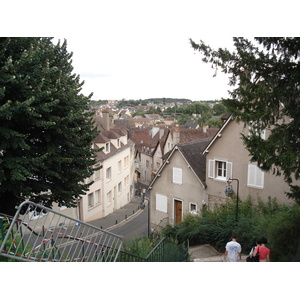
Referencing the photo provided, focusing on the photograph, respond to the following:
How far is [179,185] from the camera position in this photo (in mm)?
11906

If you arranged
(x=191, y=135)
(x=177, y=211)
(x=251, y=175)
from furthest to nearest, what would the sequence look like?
(x=191, y=135)
(x=177, y=211)
(x=251, y=175)

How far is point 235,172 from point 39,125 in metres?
6.84

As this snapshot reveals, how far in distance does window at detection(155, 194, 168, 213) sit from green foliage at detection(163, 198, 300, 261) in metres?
1.88

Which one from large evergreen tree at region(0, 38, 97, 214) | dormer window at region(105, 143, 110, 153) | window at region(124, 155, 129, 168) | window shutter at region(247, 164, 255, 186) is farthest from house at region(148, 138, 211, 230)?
window at region(124, 155, 129, 168)

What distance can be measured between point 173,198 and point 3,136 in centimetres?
745

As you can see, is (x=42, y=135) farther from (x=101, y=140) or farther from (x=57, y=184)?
→ (x=101, y=140)

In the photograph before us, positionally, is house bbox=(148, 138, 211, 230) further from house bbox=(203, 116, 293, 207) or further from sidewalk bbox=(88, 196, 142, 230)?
sidewalk bbox=(88, 196, 142, 230)

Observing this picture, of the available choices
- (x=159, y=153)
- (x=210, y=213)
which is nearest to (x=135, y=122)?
(x=159, y=153)

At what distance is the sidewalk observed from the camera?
1479 centimetres

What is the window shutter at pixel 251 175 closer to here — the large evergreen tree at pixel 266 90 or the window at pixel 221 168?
the window at pixel 221 168

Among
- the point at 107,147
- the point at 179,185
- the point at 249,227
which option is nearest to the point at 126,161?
the point at 107,147

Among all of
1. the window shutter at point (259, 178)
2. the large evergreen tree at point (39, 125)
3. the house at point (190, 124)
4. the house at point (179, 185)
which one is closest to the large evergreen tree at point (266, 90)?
the large evergreen tree at point (39, 125)

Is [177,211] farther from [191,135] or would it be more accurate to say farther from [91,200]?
[191,135]

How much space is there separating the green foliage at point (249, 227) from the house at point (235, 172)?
15.3 inches
